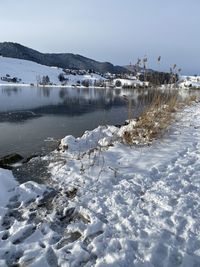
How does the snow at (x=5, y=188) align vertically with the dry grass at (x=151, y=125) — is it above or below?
below

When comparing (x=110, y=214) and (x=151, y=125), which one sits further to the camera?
(x=151, y=125)

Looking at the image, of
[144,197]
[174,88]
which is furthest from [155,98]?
[144,197]

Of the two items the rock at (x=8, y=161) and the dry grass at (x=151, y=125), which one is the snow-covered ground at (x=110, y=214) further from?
the rock at (x=8, y=161)

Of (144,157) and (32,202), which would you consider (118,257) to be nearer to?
(32,202)

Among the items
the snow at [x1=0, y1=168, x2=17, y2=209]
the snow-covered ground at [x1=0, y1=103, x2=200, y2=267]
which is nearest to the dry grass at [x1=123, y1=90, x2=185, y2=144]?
the snow-covered ground at [x1=0, y1=103, x2=200, y2=267]

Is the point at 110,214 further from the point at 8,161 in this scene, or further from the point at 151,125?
the point at 8,161

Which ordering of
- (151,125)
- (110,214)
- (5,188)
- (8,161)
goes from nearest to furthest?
(110,214) → (5,188) → (151,125) → (8,161)

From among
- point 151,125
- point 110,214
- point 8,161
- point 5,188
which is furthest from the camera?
point 8,161

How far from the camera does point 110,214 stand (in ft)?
14.5

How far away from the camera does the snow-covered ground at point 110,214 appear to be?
3588 millimetres

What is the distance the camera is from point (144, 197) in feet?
15.8

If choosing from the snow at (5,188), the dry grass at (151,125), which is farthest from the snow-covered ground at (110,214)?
the dry grass at (151,125)

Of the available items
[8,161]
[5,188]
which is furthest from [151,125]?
[8,161]

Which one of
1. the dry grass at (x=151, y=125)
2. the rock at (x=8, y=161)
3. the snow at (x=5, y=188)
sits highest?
the dry grass at (x=151, y=125)
